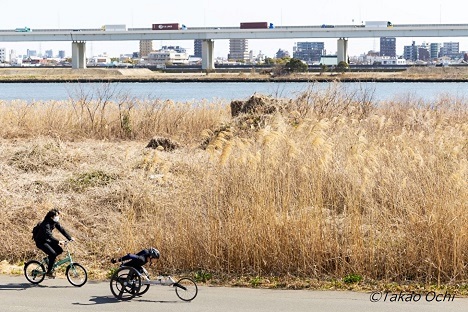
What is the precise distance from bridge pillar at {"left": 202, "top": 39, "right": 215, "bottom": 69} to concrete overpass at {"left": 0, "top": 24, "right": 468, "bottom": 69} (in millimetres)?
206

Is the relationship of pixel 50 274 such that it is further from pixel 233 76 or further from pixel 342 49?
pixel 342 49

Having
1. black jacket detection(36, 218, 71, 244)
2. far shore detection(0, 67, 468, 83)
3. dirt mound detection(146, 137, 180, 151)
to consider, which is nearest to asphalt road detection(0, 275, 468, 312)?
black jacket detection(36, 218, 71, 244)

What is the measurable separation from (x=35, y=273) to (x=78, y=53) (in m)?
110

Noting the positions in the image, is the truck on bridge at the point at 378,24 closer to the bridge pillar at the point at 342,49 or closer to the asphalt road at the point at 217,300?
the bridge pillar at the point at 342,49

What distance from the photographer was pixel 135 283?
9914 millimetres

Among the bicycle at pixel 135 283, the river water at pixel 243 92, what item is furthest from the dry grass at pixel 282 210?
the river water at pixel 243 92

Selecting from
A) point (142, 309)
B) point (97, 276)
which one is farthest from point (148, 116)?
point (142, 309)

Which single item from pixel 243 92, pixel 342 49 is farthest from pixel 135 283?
pixel 342 49

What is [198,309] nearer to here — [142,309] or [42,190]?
[142,309]

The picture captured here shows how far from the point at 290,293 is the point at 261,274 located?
990mm

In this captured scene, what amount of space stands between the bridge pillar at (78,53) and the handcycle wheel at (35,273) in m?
108

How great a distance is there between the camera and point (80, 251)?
1261 centimetres

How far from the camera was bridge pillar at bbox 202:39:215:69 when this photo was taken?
4616 inches

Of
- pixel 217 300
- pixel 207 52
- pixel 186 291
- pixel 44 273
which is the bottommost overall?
pixel 217 300
